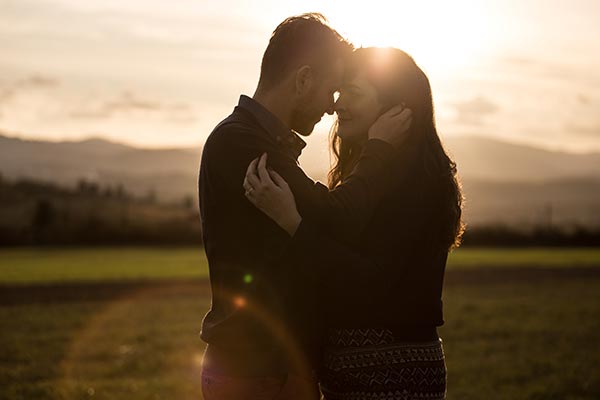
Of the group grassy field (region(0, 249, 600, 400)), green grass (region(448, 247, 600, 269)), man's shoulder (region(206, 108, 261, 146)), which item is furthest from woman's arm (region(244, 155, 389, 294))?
green grass (region(448, 247, 600, 269))

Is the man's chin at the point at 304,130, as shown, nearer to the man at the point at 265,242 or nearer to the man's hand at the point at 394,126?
the man at the point at 265,242

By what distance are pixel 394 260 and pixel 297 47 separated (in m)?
1.04

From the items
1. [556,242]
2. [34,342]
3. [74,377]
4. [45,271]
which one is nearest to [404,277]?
[74,377]

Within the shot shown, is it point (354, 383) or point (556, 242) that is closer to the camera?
point (354, 383)

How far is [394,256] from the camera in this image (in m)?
4.02

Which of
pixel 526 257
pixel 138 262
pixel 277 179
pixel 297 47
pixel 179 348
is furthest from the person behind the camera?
pixel 526 257

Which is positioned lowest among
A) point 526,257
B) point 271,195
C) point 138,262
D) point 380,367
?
point 138,262

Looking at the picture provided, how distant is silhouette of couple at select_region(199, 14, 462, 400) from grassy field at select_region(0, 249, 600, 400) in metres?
7.45

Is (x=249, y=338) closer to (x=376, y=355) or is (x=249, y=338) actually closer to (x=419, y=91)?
(x=376, y=355)

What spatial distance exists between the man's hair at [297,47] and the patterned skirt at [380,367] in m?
1.19

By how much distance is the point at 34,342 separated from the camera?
52.0 ft

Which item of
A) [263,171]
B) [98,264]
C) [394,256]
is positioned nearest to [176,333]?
[394,256]

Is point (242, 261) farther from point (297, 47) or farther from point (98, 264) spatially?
point (98, 264)

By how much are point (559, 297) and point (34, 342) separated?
14806 mm
